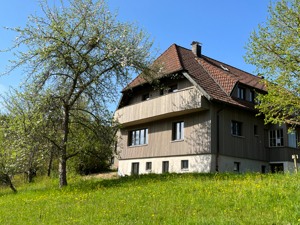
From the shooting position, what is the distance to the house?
17.9 metres

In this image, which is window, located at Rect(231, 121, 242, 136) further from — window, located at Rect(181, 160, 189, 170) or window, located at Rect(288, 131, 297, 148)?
window, located at Rect(288, 131, 297, 148)

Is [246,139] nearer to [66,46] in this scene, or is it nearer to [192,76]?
[192,76]

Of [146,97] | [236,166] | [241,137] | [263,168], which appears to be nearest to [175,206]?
[236,166]

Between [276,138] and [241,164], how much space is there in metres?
4.04

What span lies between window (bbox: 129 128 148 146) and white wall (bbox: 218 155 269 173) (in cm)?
658

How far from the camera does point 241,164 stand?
1894 cm

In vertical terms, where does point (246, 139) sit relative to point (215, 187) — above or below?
above

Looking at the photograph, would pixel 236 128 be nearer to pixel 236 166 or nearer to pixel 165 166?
pixel 236 166

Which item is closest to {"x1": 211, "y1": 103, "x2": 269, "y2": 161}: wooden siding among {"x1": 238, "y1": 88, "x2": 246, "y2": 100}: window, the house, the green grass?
the house

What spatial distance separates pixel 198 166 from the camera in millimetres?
17859

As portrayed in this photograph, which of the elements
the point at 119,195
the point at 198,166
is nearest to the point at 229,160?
the point at 198,166

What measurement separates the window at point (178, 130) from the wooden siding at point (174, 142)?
294 millimetres

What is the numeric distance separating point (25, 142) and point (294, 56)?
1374cm

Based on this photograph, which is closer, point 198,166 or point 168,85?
point 198,166
